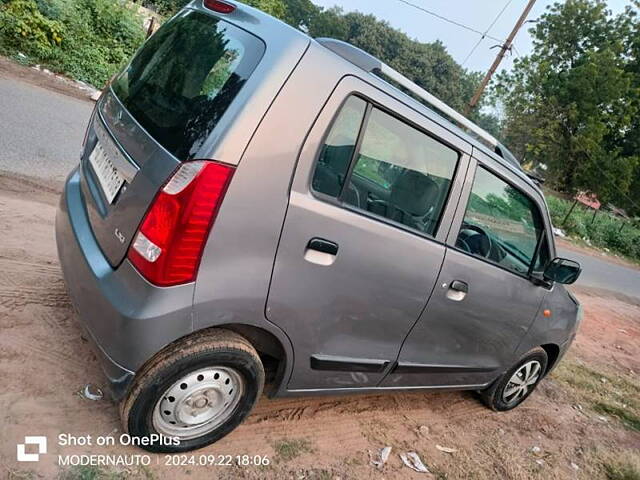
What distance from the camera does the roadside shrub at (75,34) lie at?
964cm

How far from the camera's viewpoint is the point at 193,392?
6.93ft

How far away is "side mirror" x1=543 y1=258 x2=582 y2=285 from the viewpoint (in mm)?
3254

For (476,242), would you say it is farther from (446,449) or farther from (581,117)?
(581,117)

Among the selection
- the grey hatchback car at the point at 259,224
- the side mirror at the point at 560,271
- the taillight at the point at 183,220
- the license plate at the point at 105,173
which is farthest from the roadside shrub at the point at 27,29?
the side mirror at the point at 560,271

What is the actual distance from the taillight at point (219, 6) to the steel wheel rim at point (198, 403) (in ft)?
5.61

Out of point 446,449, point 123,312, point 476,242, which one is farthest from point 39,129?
point 446,449

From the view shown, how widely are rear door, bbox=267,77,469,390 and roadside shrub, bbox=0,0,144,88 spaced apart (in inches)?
400

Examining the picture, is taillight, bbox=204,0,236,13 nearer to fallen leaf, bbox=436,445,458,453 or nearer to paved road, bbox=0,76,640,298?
fallen leaf, bbox=436,445,458,453

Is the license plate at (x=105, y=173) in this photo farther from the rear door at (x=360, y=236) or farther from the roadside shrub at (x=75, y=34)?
the roadside shrub at (x=75, y=34)

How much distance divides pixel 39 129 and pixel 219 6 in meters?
5.36

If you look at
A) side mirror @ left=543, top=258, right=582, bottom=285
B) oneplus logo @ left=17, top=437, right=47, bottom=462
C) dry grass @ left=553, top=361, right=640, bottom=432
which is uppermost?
side mirror @ left=543, top=258, right=582, bottom=285

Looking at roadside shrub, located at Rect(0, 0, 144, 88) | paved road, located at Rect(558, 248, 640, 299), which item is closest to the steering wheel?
paved road, located at Rect(558, 248, 640, 299)

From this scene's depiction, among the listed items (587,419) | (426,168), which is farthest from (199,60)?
(587,419)

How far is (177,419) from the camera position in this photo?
7.10 feet
